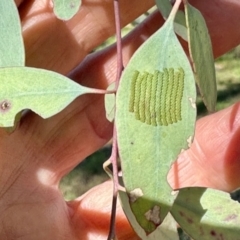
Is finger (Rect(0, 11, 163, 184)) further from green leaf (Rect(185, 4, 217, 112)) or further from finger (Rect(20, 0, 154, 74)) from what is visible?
green leaf (Rect(185, 4, 217, 112))

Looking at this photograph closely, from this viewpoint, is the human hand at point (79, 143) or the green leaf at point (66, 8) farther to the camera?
the human hand at point (79, 143)

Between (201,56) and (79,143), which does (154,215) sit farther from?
(79,143)

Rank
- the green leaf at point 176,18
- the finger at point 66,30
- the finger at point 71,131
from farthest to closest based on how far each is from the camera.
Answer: the finger at point 71,131 → the finger at point 66,30 → the green leaf at point 176,18

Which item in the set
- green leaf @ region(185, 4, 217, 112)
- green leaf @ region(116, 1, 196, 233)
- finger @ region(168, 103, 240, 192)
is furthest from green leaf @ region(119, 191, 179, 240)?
finger @ region(168, 103, 240, 192)

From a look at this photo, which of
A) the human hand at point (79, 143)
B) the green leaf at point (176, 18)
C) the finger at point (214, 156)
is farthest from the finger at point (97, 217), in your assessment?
the green leaf at point (176, 18)

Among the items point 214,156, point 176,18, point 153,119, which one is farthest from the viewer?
point 214,156

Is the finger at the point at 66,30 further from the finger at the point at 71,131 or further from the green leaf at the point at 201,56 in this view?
the green leaf at the point at 201,56

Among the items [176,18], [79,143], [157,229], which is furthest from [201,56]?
[79,143]

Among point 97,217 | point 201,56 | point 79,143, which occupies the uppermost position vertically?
point 201,56

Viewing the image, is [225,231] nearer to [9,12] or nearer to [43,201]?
[9,12]
